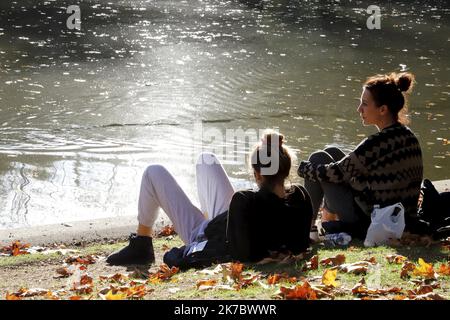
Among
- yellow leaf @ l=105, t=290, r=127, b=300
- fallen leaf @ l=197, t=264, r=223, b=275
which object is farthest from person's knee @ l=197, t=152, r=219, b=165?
yellow leaf @ l=105, t=290, r=127, b=300

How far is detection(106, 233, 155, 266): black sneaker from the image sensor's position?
563 cm

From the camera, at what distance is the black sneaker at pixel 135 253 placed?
5.63m

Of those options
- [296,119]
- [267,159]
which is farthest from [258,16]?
[267,159]

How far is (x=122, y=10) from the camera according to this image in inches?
746

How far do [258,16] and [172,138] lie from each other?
1000cm

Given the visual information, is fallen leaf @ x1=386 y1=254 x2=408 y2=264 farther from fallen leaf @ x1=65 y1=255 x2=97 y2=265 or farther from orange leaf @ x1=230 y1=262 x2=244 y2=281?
fallen leaf @ x1=65 y1=255 x2=97 y2=265

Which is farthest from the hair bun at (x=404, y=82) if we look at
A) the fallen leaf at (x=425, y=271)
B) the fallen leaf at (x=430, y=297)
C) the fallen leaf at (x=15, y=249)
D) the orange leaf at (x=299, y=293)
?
the fallen leaf at (x=15, y=249)

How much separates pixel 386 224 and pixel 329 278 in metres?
1.18

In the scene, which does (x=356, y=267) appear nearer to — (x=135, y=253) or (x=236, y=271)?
(x=236, y=271)

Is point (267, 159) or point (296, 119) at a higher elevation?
point (267, 159)

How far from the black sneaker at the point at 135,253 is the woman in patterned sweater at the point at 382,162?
1108 millimetres

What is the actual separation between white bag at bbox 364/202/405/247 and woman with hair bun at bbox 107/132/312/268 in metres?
0.55
